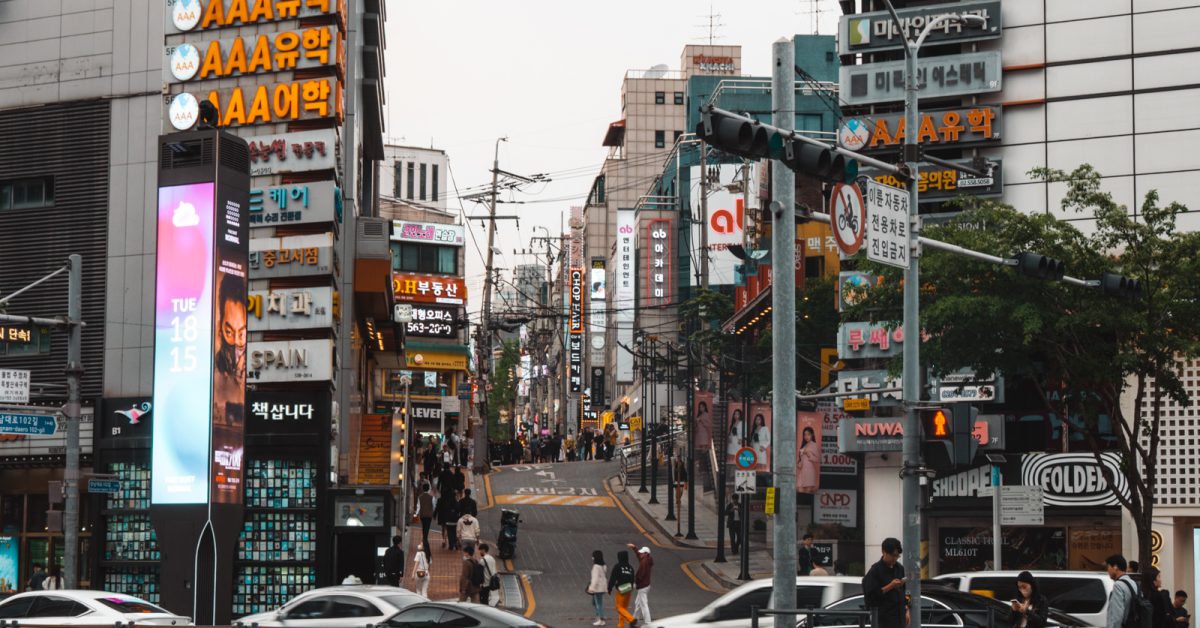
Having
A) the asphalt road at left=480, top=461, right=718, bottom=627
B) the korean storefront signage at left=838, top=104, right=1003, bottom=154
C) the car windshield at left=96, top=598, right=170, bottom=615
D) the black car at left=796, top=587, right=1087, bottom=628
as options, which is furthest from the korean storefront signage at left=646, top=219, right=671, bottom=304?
the black car at left=796, top=587, right=1087, bottom=628

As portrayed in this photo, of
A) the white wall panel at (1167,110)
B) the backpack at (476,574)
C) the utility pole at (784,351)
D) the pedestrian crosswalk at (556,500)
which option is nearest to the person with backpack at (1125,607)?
the utility pole at (784,351)

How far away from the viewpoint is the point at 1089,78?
44094 mm

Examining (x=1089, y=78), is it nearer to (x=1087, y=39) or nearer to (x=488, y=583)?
(x=1087, y=39)

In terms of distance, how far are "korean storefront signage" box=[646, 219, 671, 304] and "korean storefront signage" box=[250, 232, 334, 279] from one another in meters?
66.7

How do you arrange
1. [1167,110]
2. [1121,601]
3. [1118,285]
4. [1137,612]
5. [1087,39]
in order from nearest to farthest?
[1121,601] < [1137,612] < [1118,285] < [1167,110] < [1087,39]

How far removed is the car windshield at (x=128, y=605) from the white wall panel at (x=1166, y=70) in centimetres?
3128

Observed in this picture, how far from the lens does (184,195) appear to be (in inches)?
1289

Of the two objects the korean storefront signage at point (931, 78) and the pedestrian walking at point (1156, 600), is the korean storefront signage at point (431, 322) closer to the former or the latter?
the korean storefront signage at point (931, 78)

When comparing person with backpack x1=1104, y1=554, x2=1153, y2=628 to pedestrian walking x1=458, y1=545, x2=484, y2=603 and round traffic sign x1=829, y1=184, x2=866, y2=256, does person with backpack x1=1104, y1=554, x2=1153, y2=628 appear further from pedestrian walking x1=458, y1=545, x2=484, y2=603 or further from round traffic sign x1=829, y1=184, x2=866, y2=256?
pedestrian walking x1=458, y1=545, x2=484, y2=603

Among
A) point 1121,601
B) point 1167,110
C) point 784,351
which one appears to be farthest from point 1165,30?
point 1121,601

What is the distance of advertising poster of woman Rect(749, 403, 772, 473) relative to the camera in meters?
42.0

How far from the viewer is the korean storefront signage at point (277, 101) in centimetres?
3947

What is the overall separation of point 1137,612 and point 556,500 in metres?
46.5

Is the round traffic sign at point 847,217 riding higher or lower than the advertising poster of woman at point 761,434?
higher
